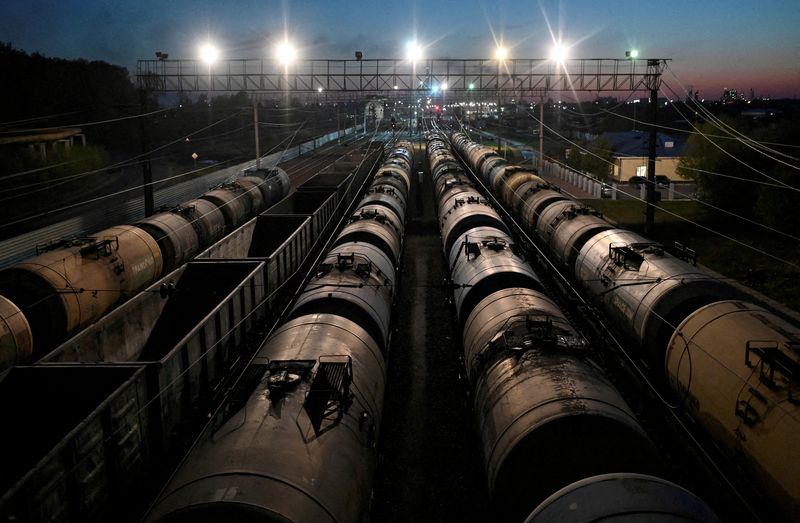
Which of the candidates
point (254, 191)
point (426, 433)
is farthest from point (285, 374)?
point (254, 191)

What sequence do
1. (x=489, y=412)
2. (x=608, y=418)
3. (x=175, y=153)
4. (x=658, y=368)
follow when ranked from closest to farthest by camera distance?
(x=608, y=418) < (x=489, y=412) < (x=658, y=368) < (x=175, y=153)

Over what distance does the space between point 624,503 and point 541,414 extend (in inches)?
92.6

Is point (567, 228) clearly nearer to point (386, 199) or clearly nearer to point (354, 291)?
point (386, 199)

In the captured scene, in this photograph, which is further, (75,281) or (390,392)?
(75,281)

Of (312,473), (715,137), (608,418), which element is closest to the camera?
(312,473)

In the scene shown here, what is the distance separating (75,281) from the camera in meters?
16.3

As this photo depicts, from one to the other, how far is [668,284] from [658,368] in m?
1.93

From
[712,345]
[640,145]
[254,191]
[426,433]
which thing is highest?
[640,145]

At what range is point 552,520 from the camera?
6.52 meters

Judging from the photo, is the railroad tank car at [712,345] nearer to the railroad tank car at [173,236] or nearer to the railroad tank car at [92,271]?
the railroad tank car at [92,271]

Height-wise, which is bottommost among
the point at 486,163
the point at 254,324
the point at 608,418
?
the point at 254,324

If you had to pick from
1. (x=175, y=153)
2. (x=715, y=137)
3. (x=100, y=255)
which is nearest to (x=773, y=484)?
(x=100, y=255)

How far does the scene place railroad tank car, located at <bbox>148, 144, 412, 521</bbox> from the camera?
6660mm

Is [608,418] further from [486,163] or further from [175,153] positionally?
[175,153]
